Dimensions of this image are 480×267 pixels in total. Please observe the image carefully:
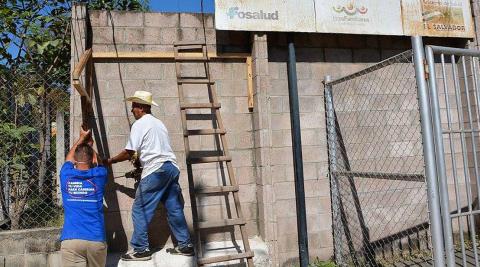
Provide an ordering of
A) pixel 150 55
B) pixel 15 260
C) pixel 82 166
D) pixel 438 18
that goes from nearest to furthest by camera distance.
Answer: pixel 82 166
pixel 15 260
pixel 150 55
pixel 438 18

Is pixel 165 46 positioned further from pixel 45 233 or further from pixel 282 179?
pixel 45 233

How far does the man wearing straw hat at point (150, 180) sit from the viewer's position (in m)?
3.93

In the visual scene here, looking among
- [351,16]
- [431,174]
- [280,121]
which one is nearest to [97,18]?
[280,121]

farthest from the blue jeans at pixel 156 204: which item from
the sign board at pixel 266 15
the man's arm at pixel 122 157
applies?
the sign board at pixel 266 15

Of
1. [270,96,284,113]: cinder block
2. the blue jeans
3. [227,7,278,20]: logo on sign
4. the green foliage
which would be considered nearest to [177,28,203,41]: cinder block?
[227,7,278,20]: logo on sign

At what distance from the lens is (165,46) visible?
457 centimetres

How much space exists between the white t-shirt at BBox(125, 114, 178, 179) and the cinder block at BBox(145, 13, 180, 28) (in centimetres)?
123

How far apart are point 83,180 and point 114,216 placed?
1.13m

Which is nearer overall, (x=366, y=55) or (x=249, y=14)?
(x=249, y=14)

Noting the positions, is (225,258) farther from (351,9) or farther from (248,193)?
(351,9)

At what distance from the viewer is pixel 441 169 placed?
2.99 metres

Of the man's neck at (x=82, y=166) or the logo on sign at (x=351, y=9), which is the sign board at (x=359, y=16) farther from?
the man's neck at (x=82, y=166)

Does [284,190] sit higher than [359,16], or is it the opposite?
[359,16]

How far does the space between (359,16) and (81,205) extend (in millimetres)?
3887
